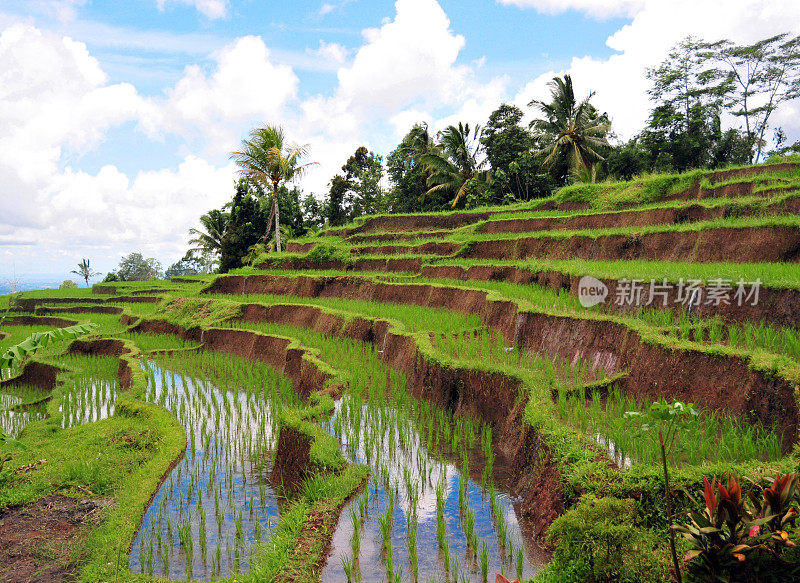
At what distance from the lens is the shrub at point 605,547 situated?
311 centimetres

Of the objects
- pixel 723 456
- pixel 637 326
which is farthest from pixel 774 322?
pixel 723 456

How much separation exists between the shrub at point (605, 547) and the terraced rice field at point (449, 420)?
0.02 metres

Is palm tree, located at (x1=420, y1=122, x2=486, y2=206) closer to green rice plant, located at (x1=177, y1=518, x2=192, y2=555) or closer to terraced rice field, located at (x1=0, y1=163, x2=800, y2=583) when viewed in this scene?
terraced rice field, located at (x1=0, y1=163, x2=800, y2=583)

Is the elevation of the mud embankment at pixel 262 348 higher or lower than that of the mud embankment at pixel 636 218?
lower

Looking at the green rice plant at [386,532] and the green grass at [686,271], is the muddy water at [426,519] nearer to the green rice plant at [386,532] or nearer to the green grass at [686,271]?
the green rice plant at [386,532]

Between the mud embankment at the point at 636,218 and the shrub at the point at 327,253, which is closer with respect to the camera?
the mud embankment at the point at 636,218

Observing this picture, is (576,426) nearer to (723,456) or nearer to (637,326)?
(723,456)

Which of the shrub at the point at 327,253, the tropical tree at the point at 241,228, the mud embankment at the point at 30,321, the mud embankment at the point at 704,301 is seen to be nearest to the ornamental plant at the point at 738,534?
the mud embankment at the point at 704,301

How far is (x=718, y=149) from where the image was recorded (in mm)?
22719

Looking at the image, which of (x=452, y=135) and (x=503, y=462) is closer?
(x=503, y=462)

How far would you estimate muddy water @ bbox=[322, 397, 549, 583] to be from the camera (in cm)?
393

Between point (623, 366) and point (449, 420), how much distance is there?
229 cm

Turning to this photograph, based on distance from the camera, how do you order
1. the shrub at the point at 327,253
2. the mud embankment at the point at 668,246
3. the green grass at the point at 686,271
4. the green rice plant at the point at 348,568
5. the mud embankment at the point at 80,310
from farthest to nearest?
the mud embankment at the point at 80,310
the shrub at the point at 327,253
the mud embankment at the point at 668,246
the green grass at the point at 686,271
the green rice plant at the point at 348,568

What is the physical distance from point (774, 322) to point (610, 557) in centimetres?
467
